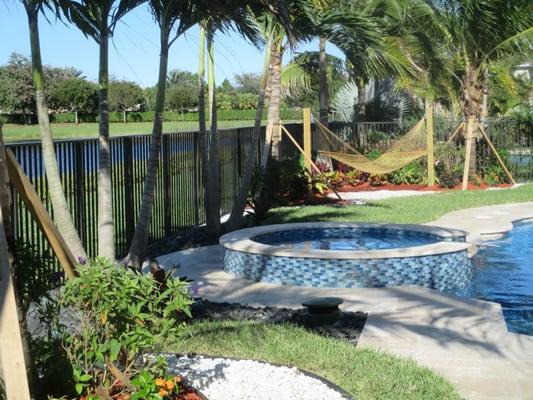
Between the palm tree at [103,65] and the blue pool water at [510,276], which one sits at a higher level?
the palm tree at [103,65]

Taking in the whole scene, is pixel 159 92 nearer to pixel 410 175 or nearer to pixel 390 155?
pixel 390 155

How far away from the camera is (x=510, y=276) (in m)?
9.93

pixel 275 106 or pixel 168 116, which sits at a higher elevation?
pixel 168 116

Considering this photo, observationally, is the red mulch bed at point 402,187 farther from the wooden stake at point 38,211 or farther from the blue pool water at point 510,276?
the wooden stake at point 38,211

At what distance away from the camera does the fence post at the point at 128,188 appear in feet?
35.1

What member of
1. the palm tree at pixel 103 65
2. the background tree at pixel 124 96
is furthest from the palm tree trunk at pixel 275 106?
the background tree at pixel 124 96

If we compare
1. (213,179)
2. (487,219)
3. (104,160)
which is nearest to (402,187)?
(487,219)

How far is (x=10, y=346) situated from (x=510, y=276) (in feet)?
26.0

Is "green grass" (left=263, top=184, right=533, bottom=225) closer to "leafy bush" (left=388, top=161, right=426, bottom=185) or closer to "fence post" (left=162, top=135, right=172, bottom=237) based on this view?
"fence post" (left=162, top=135, right=172, bottom=237)

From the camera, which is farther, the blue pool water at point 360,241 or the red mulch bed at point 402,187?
the red mulch bed at point 402,187

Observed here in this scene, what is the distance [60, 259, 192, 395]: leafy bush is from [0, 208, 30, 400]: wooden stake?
0.58 metres

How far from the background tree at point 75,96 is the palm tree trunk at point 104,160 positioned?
40.6m

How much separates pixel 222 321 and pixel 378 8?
16569mm

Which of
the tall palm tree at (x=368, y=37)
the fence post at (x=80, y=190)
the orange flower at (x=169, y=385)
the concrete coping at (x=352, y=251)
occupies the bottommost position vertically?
the concrete coping at (x=352, y=251)
